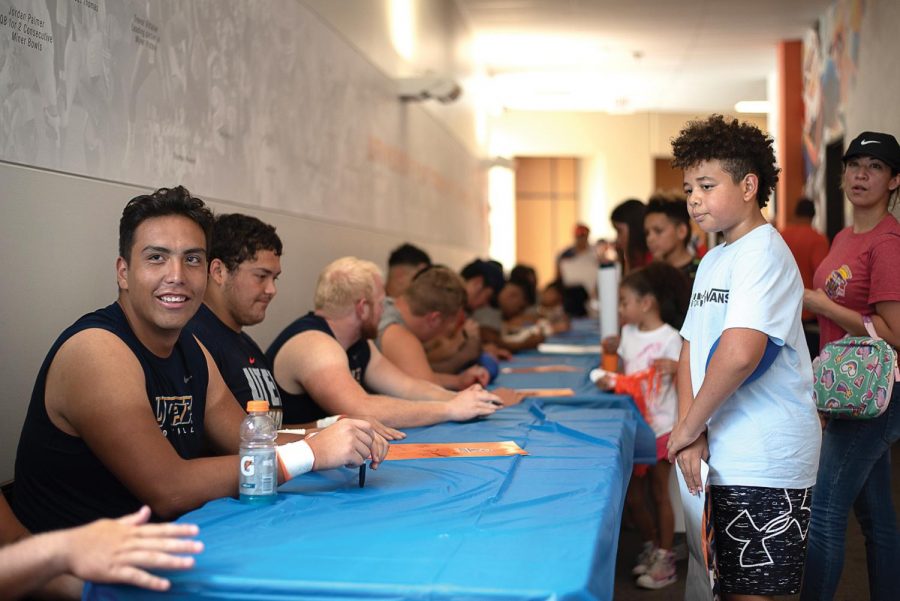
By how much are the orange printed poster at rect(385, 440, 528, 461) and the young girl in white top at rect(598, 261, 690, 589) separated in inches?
48.7

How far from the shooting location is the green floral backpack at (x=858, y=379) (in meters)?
2.56

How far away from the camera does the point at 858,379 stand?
257 cm

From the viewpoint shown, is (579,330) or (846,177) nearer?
(846,177)

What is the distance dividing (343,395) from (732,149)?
1343mm

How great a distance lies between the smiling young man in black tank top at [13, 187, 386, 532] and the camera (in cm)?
177

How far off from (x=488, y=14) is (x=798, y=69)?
3509 mm

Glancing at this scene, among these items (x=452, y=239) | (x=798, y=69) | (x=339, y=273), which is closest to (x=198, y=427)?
(x=339, y=273)

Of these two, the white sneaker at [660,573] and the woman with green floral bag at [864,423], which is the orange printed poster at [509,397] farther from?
the woman with green floral bag at [864,423]

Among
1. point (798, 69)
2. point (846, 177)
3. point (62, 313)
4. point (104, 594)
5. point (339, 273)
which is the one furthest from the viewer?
point (798, 69)

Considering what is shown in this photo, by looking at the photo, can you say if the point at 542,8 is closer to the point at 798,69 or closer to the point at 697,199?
the point at 798,69

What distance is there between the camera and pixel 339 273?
3215mm

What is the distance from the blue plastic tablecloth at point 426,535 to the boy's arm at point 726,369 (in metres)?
0.24

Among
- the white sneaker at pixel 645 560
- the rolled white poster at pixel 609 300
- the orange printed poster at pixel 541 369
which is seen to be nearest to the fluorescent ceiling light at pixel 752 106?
the rolled white poster at pixel 609 300

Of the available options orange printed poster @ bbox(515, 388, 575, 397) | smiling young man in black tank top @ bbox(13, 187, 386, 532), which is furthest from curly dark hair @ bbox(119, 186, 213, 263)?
orange printed poster @ bbox(515, 388, 575, 397)
